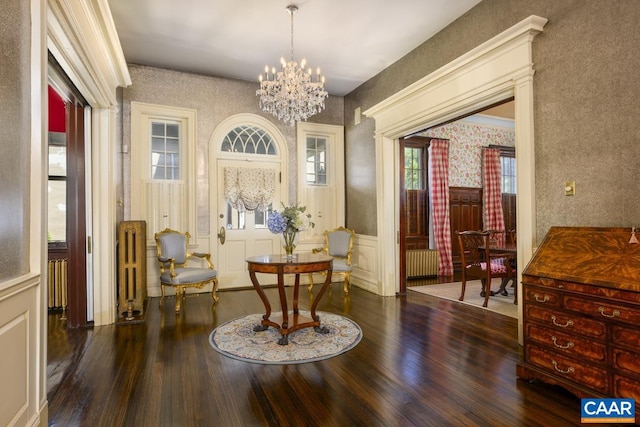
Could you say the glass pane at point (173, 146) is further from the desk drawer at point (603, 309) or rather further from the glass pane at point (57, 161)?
the desk drawer at point (603, 309)

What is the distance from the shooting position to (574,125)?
2.82 m

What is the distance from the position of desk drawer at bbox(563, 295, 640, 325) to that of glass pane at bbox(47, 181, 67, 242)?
→ 5340 millimetres

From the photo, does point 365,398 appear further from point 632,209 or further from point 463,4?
point 463,4

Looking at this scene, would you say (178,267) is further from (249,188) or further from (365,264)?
(365,264)

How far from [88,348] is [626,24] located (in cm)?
492

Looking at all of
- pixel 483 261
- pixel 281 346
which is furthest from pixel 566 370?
pixel 483 261

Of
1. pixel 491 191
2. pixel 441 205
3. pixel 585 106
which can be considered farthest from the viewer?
pixel 491 191

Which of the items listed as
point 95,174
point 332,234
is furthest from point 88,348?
point 332,234

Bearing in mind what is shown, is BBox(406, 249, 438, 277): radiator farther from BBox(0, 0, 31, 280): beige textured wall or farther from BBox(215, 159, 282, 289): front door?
BBox(0, 0, 31, 280): beige textured wall

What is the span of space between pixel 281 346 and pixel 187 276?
5.99 ft

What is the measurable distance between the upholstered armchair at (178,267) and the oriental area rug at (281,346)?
2.93 ft

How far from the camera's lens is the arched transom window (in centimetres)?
564

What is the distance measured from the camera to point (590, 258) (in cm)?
227

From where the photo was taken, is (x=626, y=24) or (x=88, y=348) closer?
(x=626, y=24)
